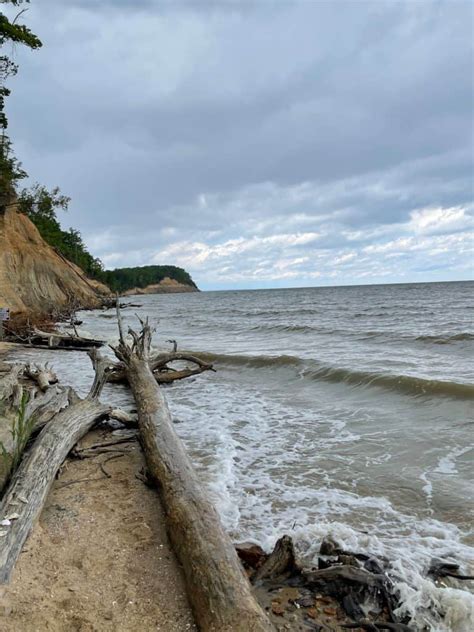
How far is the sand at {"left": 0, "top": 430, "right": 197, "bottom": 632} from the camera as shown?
231 cm

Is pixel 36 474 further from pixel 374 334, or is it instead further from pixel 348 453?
pixel 374 334

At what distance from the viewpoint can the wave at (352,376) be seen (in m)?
8.27

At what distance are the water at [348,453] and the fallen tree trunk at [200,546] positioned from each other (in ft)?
1.58

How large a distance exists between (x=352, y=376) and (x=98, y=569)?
7896mm

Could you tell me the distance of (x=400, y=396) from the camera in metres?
8.31

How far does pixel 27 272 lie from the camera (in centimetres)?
2862

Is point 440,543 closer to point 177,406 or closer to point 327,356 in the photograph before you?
point 177,406

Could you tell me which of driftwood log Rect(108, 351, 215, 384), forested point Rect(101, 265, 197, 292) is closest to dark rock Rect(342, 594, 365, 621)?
driftwood log Rect(108, 351, 215, 384)

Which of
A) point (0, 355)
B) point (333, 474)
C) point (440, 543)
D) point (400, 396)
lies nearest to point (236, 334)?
point (0, 355)

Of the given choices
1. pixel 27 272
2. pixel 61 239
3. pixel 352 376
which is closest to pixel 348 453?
pixel 352 376

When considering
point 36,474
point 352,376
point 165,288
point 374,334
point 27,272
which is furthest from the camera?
point 165,288

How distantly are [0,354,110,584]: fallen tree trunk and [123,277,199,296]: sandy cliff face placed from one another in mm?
143225

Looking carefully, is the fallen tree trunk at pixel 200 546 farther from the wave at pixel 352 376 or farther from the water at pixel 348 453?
the wave at pixel 352 376

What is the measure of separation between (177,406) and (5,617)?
18.3 ft
